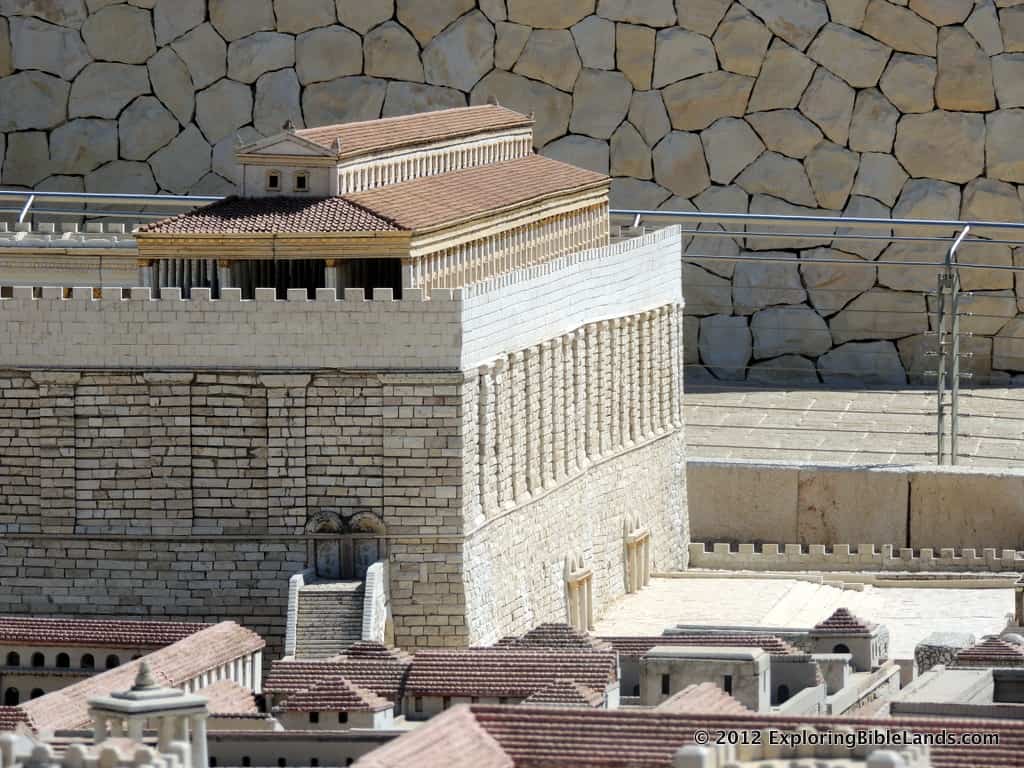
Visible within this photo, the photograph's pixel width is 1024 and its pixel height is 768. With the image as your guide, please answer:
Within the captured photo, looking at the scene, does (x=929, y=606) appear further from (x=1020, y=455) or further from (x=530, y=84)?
(x=530, y=84)

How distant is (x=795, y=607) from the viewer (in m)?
47.8

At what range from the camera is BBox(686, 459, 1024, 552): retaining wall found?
170 ft

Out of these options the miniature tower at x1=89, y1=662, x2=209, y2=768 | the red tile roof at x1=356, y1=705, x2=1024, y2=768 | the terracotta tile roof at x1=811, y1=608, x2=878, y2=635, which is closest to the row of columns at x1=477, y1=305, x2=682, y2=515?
the terracotta tile roof at x1=811, y1=608, x2=878, y2=635

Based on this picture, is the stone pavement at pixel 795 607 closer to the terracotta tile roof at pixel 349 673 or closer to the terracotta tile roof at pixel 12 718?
the terracotta tile roof at pixel 349 673

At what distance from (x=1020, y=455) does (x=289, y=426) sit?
1506 centimetres

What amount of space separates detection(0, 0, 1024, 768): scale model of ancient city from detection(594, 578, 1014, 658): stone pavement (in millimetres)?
110

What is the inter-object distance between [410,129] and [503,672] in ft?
35.1

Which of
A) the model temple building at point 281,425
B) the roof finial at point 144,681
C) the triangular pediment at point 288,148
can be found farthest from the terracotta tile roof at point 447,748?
the triangular pediment at point 288,148

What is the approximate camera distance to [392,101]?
2484 inches

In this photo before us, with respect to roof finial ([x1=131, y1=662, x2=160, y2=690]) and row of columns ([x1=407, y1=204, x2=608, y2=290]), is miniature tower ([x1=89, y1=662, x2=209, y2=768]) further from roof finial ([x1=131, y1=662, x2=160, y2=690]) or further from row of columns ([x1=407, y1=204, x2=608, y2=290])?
row of columns ([x1=407, y1=204, x2=608, y2=290])

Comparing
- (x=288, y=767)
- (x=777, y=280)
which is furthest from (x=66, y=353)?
(x=777, y=280)

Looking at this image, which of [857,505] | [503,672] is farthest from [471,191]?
[503,672]

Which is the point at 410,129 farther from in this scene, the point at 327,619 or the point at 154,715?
the point at 154,715

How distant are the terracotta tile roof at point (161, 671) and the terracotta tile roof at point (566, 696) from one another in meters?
3.61
